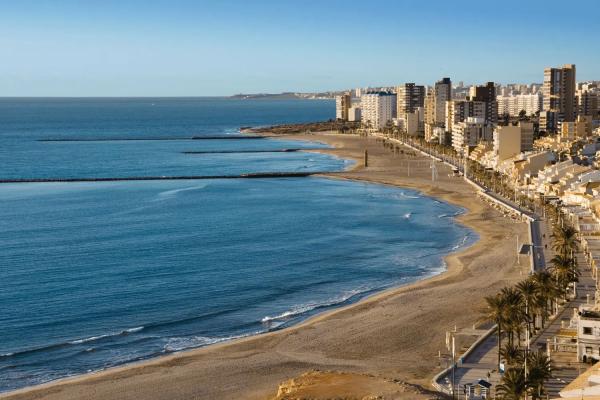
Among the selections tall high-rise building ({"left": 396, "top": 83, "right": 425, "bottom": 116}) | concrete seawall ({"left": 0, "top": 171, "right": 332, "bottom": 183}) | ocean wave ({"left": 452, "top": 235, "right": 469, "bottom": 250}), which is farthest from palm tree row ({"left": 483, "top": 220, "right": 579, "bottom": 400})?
tall high-rise building ({"left": 396, "top": 83, "right": 425, "bottom": 116})

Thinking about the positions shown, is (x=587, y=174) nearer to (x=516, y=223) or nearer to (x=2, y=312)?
(x=516, y=223)

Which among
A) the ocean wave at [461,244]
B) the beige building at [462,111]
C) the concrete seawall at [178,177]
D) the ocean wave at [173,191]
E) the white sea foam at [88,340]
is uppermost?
the beige building at [462,111]

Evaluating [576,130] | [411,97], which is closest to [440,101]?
[411,97]

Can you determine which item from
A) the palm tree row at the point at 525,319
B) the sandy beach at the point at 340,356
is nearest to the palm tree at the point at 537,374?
the palm tree row at the point at 525,319

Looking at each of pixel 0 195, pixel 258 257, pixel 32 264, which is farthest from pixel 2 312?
pixel 0 195

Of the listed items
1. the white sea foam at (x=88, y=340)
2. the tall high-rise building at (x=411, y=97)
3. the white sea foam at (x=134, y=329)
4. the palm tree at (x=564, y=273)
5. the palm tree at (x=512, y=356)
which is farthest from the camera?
the tall high-rise building at (x=411, y=97)

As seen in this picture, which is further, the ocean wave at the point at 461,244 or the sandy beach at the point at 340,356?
the ocean wave at the point at 461,244

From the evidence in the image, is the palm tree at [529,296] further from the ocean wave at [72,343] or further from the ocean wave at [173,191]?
the ocean wave at [173,191]
